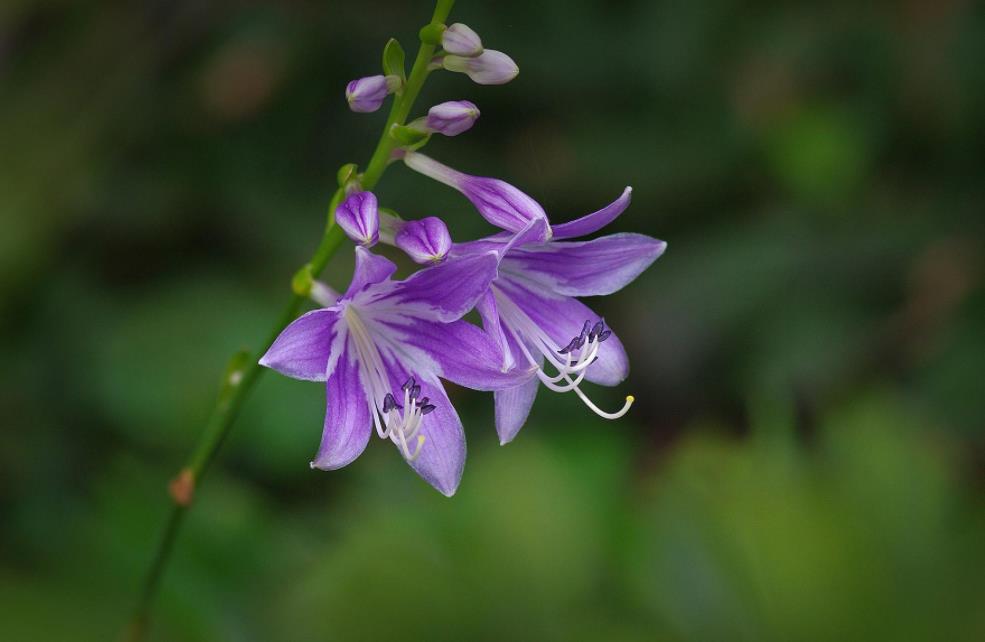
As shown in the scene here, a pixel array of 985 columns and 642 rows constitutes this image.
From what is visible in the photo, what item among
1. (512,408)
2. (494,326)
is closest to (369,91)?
(494,326)

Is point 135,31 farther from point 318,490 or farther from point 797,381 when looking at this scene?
point 797,381

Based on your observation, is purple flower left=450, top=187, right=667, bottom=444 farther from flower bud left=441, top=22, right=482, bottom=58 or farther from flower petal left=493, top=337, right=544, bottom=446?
flower bud left=441, top=22, right=482, bottom=58

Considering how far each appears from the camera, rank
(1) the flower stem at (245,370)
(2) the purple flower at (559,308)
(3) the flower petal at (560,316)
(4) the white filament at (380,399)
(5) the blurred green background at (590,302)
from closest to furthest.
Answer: (1) the flower stem at (245,370) < (4) the white filament at (380,399) < (2) the purple flower at (559,308) < (3) the flower petal at (560,316) < (5) the blurred green background at (590,302)

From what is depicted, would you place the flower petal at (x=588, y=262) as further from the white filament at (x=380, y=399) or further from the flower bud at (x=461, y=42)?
the flower bud at (x=461, y=42)

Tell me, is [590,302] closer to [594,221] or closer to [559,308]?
[559,308]

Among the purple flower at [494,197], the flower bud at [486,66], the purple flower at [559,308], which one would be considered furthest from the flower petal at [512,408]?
the flower bud at [486,66]

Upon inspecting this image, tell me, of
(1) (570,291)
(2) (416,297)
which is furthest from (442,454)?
(1) (570,291)
